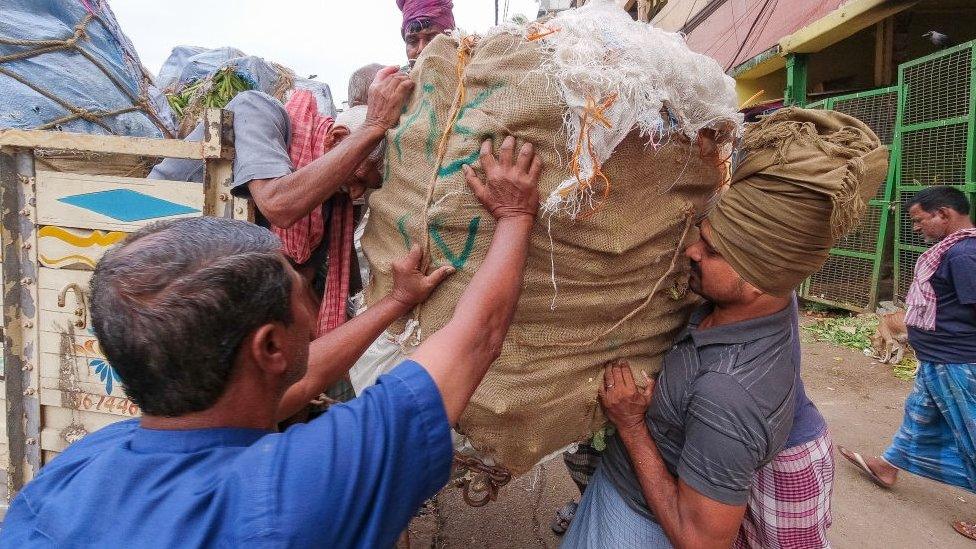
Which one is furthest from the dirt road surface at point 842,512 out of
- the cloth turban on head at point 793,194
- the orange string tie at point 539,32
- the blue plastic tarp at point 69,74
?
the blue plastic tarp at point 69,74

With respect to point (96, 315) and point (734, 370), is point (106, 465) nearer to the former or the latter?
point (96, 315)

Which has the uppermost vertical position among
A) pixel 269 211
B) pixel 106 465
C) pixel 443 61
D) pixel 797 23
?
pixel 797 23

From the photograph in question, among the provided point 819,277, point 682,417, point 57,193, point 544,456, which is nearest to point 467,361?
point 544,456

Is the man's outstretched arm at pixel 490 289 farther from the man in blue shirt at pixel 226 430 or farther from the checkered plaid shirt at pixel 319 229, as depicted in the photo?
the checkered plaid shirt at pixel 319 229

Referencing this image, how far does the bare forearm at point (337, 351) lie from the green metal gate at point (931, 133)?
6.10 meters

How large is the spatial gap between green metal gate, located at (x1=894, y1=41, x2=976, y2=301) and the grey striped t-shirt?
5361 mm

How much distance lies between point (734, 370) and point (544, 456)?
0.55 m

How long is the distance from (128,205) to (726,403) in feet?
6.32

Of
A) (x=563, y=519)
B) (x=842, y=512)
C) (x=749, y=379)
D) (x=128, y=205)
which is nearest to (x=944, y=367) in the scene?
(x=842, y=512)

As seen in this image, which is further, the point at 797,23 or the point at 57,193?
the point at 797,23

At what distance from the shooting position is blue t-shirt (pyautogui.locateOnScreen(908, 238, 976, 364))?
336cm

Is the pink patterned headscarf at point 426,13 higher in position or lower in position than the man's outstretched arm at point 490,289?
higher

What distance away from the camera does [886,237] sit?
6.64 m

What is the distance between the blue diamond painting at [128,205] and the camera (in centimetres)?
184
